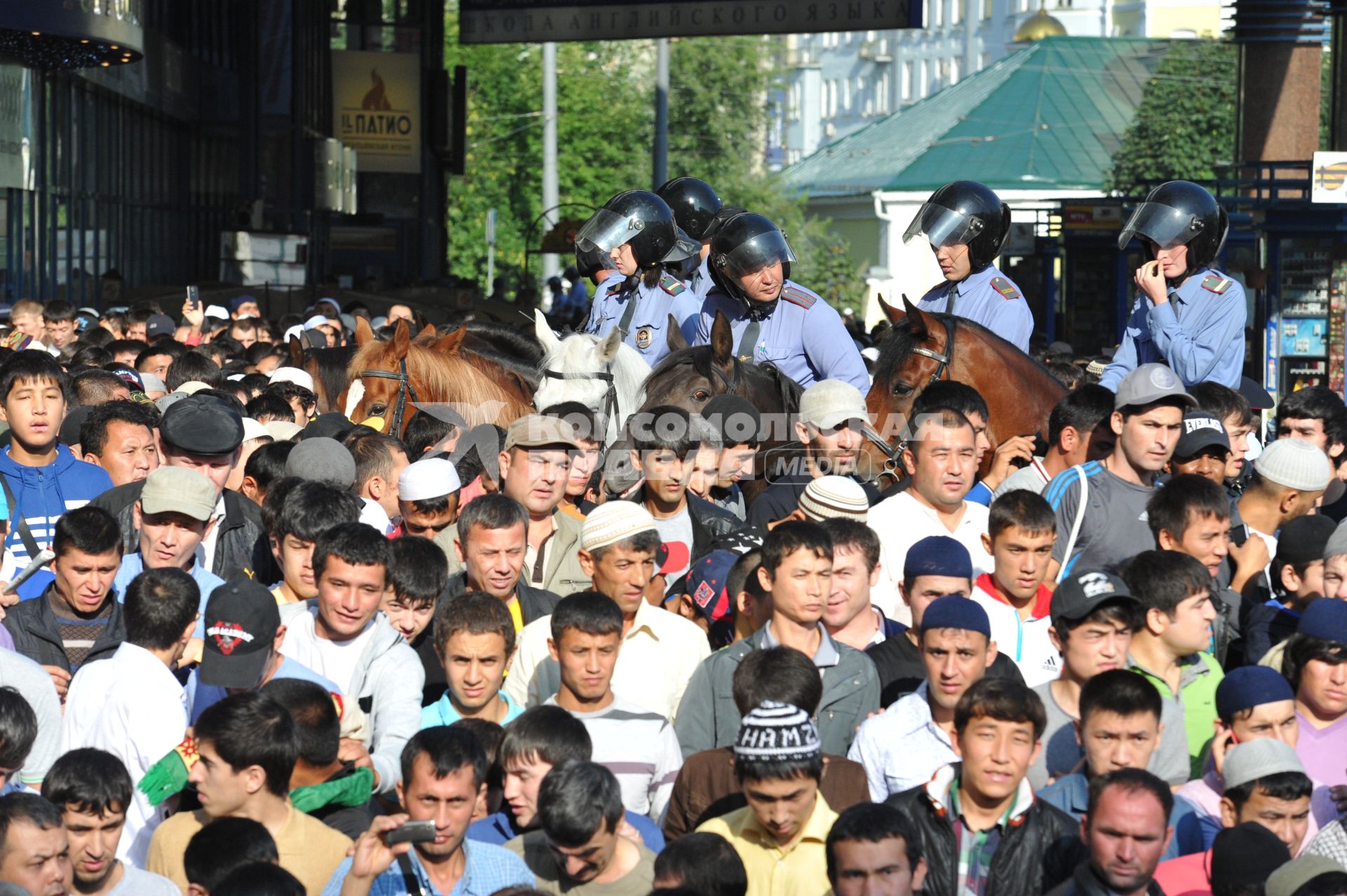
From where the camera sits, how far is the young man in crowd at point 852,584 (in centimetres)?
620

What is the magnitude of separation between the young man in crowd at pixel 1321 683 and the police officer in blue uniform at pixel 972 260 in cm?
438

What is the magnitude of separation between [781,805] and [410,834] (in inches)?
37.1

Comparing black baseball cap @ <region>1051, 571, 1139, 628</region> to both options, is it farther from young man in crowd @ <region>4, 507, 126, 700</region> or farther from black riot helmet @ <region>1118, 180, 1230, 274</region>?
black riot helmet @ <region>1118, 180, 1230, 274</region>

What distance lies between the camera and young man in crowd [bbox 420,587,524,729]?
225 inches

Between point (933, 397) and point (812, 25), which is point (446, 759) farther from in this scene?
point (812, 25)

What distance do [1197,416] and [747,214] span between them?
272cm

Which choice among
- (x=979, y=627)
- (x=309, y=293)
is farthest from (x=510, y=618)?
(x=309, y=293)

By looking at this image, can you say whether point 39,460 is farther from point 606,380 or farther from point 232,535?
point 606,380

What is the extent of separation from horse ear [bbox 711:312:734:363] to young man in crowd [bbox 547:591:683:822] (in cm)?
306

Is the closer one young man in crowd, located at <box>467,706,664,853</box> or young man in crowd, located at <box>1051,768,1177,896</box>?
young man in crowd, located at <box>1051,768,1177,896</box>

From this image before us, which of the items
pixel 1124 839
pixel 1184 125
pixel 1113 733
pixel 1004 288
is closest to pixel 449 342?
pixel 1004 288

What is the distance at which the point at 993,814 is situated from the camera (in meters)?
4.95

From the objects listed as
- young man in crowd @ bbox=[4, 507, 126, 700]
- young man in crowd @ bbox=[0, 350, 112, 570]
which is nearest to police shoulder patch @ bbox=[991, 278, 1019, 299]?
young man in crowd @ bbox=[0, 350, 112, 570]

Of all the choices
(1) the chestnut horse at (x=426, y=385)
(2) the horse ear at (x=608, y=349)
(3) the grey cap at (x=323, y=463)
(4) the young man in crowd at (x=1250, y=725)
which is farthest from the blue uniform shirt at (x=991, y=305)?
(4) the young man in crowd at (x=1250, y=725)
